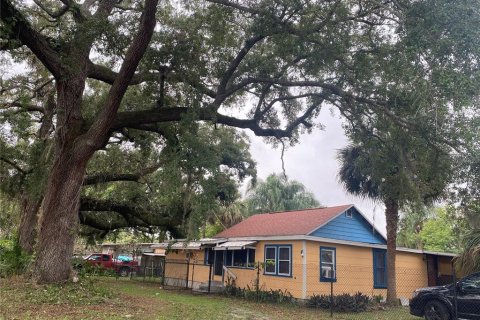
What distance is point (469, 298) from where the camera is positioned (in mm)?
10422

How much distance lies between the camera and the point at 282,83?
12.3 meters

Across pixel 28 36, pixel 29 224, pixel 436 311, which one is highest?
pixel 28 36

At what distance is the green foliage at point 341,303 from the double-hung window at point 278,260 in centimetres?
143

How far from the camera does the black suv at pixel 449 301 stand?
10.4 meters

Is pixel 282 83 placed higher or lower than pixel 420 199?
higher

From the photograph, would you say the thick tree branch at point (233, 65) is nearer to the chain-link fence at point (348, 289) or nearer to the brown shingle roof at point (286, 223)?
the brown shingle roof at point (286, 223)

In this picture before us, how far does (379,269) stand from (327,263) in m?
3.58

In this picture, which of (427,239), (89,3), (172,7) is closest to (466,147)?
(172,7)

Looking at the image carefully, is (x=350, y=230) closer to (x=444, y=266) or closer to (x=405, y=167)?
(x=444, y=266)

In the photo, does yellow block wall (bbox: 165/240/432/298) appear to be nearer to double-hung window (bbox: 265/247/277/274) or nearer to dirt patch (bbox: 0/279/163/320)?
double-hung window (bbox: 265/247/277/274)

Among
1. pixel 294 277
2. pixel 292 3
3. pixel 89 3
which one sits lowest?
pixel 294 277

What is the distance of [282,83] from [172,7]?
5321 mm

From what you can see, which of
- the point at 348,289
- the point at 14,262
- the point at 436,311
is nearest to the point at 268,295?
the point at 348,289

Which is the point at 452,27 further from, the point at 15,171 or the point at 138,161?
the point at 15,171
